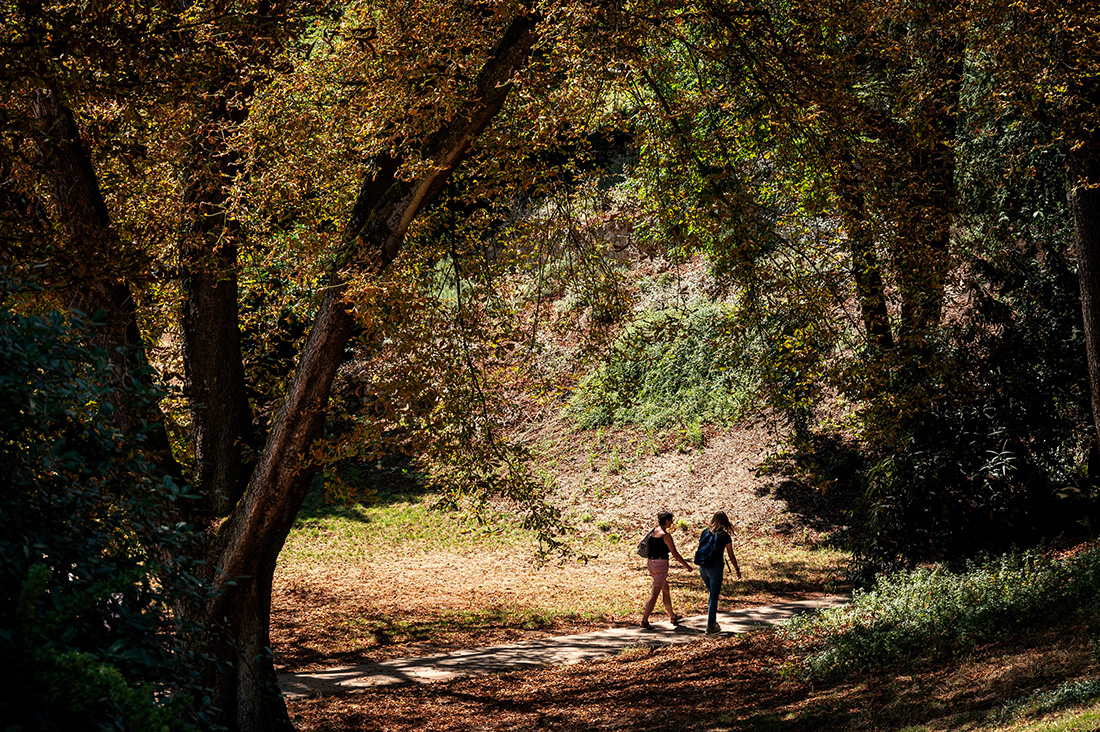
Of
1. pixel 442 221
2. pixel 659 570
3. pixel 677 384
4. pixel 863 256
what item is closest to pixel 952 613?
pixel 659 570

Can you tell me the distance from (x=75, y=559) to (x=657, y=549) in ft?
30.8

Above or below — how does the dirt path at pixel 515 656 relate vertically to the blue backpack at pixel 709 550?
below

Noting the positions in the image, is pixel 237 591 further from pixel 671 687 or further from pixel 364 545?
pixel 364 545

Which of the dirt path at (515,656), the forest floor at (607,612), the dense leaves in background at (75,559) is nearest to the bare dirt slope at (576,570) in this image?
the forest floor at (607,612)

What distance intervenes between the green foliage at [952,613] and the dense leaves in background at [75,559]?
6979 mm

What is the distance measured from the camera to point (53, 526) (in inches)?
139

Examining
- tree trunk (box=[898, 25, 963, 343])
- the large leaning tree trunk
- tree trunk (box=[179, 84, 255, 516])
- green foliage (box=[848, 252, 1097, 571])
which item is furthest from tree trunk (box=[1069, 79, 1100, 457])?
tree trunk (box=[179, 84, 255, 516])

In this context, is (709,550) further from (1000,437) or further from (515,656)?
(1000,437)

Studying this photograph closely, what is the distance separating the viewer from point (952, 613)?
30.1 ft

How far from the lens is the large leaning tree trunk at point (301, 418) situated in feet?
26.6

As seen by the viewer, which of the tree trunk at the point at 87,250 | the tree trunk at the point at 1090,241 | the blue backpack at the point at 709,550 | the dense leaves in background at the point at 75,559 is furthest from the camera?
the blue backpack at the point at 709,550

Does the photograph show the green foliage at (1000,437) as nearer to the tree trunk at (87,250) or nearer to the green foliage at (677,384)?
the tree trunk at (87,250)

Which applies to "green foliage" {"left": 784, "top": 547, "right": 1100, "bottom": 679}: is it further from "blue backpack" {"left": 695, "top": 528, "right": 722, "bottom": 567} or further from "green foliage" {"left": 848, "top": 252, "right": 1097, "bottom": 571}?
"blue backpack" {"left": 695, "top": 528, "right": 722, "bottom": 567}

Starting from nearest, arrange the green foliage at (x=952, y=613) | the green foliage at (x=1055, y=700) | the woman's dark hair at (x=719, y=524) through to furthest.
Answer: the green foliage at (x=1055, y=700)
the green foliage at (x=952, y=613)
the woman's dark hair at (x=719, y=524)
